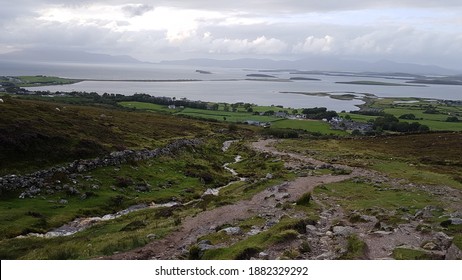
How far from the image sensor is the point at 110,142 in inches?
2298

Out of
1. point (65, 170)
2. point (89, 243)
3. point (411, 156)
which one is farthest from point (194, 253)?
point (411, 156)

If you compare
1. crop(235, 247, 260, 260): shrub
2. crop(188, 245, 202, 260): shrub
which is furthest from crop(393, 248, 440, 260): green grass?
crop(188, 245, 202, 260): shrub

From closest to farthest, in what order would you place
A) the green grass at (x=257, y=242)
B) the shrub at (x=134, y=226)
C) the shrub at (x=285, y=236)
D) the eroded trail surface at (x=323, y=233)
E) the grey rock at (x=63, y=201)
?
1. the green grass at (x=257, y=242)
2. the eroded trail surface at (x=323, y=233)
3. the shrub at (x=285, y=236)
4. the shrub at (x=134, y=226)
5. the grey rock at (x=63, y=201)

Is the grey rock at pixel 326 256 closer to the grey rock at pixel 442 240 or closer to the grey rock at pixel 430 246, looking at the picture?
the grey rock at pixel 430 246

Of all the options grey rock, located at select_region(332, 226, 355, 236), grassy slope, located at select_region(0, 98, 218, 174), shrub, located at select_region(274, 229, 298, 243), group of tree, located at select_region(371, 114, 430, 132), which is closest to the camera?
shrub, located at select_region(274, 229, 298, 243)

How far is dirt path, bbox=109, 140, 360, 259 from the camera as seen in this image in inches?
852

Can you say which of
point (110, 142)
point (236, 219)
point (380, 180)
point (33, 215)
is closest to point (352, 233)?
point (236, 219)

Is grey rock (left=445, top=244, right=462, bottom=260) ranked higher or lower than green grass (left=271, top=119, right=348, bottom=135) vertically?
higher

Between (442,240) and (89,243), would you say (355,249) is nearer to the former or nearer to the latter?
(442,240)

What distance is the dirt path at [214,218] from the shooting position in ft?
71.0

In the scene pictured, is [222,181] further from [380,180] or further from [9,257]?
[9,257]

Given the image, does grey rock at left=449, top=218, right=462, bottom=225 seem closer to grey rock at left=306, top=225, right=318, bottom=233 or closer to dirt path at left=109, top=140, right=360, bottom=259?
grey rock at left=306, top=225, right=318, bottom=233

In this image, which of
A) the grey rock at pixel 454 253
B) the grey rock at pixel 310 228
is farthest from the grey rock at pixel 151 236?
the grey rock at pixel 454 253

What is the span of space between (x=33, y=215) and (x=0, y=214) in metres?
2.26
